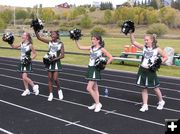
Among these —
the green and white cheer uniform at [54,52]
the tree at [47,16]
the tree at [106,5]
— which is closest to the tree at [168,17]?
the tree at [47,16]

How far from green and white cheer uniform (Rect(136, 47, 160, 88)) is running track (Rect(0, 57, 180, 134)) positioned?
2.06ft

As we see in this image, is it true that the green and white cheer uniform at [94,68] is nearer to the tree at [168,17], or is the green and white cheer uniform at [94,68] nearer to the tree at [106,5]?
the tree at [168,17]

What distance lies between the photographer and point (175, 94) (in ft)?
33.9

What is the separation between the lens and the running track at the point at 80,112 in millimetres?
6562

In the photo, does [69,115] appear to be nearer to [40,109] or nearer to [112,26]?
[40,109]

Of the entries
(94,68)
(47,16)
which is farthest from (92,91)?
(47,16)

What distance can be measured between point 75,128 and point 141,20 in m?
97.6

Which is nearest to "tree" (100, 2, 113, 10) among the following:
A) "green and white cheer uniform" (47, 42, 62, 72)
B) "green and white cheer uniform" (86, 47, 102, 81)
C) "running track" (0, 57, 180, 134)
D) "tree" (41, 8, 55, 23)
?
"tree" (41, 8, 55, 23)

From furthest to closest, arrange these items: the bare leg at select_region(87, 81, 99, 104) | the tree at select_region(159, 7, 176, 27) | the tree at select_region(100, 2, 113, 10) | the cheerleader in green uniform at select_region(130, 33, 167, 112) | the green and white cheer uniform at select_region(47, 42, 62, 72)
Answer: the tree at select_region(100, 2, 113, 10) → the tree at select_region(159, 7, 176, 27) → the green and white cheer uniform at select_region(47, 42, 62, 72) → the bare leg at select_region(87, 81, 99, 104) → the cheerleader in green uniform at select_region(130, 33, 167, 112)

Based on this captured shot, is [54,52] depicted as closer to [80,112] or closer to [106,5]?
[80,112]

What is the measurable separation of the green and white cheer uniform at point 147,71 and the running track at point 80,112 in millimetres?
627

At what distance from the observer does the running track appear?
21.5 ft

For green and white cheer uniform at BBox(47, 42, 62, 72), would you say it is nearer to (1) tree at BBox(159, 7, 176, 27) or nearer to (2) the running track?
(2) the running track

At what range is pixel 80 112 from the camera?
25.6 ft
